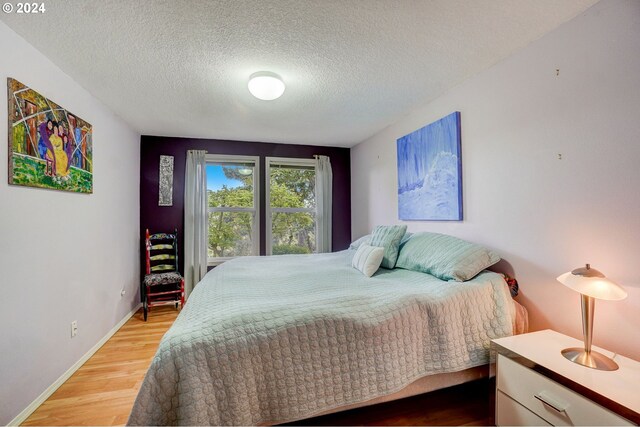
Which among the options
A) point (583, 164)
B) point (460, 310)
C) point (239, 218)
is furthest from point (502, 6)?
point (239, 218)

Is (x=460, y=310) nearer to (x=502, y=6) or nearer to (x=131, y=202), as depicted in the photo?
(x=502, y=6)

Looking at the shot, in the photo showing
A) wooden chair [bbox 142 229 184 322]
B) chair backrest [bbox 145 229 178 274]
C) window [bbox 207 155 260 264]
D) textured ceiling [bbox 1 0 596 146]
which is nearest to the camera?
textured ceiling [bbox 1 0 596 146]

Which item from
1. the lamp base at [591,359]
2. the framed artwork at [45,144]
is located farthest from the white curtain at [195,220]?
the lamp base at [591,359]

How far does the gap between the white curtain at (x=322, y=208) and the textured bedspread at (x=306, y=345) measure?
8.27 feet

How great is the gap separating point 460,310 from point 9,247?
8.75ft

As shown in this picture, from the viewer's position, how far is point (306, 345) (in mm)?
1341

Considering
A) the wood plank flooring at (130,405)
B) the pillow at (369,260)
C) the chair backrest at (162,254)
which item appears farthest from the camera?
the chair backrest at (162,254)

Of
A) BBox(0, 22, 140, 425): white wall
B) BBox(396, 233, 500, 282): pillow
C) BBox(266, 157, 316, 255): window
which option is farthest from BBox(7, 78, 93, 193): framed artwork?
BBox(396, 233, 500, 282): pillow

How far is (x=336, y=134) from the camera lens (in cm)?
389

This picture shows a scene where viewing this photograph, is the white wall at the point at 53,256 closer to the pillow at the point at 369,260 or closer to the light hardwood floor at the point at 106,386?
the light hardwood floor at the point at 106,386

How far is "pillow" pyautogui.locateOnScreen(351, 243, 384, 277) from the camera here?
2.29m

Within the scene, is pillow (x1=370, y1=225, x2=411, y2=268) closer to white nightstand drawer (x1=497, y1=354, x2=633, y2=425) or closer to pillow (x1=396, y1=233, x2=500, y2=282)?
pillow (x1=396, y1=233, x2=500, y2=282)

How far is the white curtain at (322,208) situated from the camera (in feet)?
14.6

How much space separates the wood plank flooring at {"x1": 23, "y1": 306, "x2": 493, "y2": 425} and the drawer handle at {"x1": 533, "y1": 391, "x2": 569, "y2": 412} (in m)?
0.36
